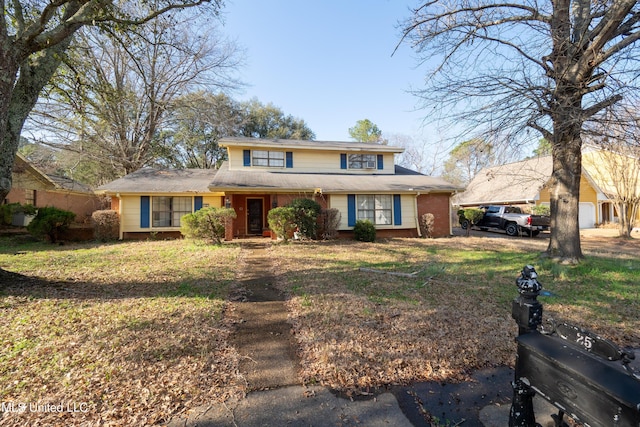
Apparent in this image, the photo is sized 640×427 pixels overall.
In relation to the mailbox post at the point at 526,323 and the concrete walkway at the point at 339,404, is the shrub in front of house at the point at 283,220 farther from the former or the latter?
the mailbox post at the point at 526,323

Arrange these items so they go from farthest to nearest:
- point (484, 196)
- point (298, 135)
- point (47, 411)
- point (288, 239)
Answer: point (298, 135)
point (484, 196)
point (288, 239)
point (47, 411)

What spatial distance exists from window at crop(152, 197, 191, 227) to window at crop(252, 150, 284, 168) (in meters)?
4.06

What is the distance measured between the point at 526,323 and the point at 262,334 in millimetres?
3060

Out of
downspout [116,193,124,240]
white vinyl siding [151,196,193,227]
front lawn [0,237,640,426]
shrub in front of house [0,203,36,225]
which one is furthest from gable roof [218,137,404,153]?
shrub in front of house [0,203,36,225]

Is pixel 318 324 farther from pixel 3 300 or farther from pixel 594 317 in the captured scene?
pixel 3 300

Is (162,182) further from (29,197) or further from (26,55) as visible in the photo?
(26,55)

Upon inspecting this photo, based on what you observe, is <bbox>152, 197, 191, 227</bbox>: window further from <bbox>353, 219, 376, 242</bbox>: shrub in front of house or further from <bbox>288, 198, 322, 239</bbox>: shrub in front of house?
<bbox>353, 219, 376, 242</bbox>: shrub in front of house

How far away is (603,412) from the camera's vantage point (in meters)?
1.38

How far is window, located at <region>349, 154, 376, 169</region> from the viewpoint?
1702 cm

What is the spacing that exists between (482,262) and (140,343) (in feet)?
28.8

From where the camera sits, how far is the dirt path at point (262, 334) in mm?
2915

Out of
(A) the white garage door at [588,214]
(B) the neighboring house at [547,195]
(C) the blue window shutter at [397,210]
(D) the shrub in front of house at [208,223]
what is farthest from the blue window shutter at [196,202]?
(A) the white garage door at [588,214]

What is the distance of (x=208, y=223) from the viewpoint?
430 inches

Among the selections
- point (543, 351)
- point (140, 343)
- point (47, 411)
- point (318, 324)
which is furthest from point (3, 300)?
point (543, 351)
